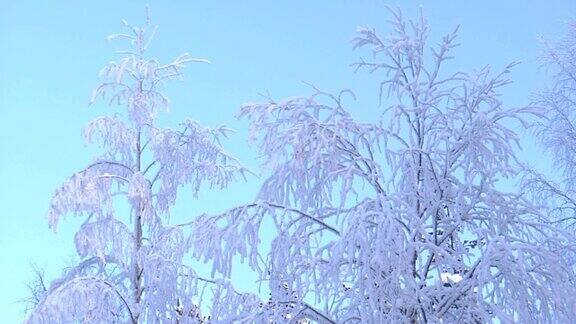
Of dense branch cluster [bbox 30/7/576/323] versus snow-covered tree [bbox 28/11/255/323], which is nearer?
dense branch cluster [bbox 30/7/576/323]

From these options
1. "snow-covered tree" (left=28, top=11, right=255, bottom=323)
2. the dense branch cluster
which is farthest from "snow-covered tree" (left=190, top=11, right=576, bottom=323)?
"snow-covered tree" (left=28, top=11, right=255, bottom=323)

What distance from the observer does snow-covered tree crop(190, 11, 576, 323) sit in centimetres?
509

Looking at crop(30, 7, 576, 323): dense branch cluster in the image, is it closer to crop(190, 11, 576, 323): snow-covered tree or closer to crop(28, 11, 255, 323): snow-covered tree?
crop(190, 11, 576, 323): snow-covered tree

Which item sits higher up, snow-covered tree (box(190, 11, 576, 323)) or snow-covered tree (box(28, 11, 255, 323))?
snow-covered tree (box(28, 11, 255, 323))

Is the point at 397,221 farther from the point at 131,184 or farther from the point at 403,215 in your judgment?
the point at 131,184

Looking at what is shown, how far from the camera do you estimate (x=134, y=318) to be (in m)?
9.05

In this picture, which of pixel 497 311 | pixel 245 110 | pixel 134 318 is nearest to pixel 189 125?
pixel 134 318

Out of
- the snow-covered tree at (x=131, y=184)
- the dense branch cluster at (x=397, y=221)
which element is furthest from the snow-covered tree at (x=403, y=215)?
the snow-covered tree at (x=131, y=184)

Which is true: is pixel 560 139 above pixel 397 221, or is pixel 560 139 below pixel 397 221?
above

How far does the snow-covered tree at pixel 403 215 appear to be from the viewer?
16.7 ft

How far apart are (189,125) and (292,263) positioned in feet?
17.4

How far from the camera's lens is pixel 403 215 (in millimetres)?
5461

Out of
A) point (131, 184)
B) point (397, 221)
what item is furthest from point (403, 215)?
point (131, 184)

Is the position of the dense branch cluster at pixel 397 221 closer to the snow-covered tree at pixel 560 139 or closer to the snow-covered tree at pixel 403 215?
the snow-covered tree at pixel 403 215
